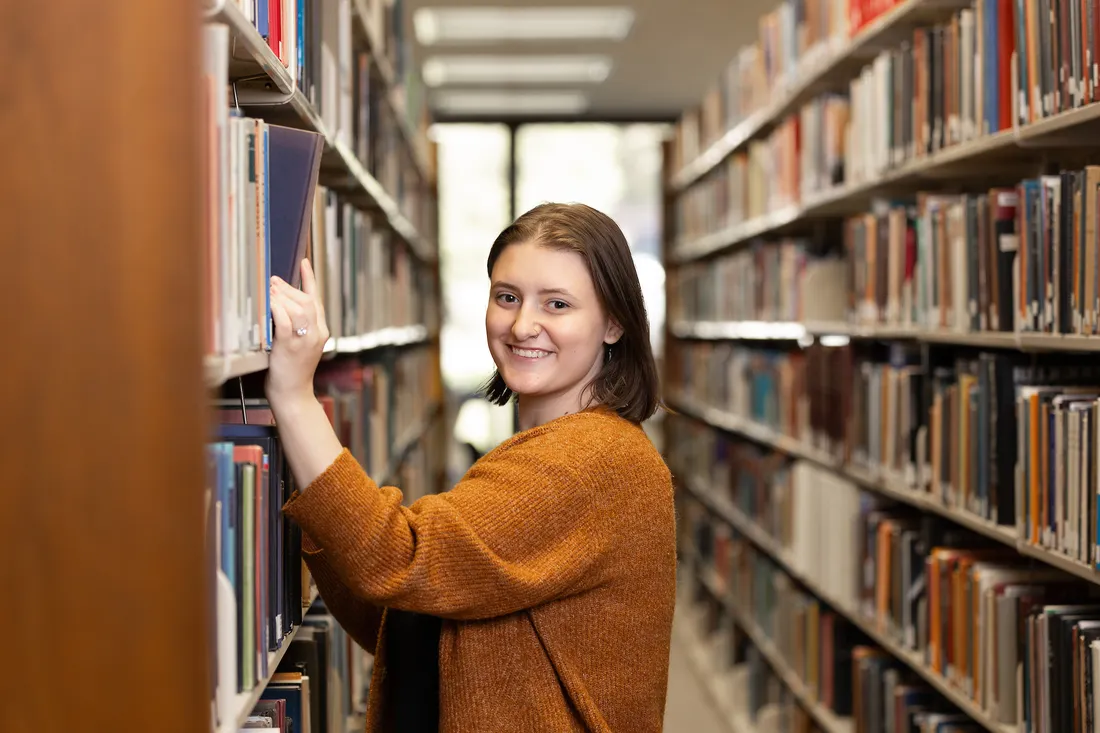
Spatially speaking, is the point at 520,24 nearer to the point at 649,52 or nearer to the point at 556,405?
the point at 649,52

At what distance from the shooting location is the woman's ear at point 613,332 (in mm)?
1629

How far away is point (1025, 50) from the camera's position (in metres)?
2.12

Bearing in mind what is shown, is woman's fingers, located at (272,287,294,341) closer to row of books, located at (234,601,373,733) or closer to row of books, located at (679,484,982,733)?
row of books, located at (234,601,373,733)

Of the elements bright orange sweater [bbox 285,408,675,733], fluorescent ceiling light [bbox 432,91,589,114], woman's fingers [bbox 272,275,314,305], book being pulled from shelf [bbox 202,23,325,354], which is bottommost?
bright orange sweater [bbox 285,408,675,733]

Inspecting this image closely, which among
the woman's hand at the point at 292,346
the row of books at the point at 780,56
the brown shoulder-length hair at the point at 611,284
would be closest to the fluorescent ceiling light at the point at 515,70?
the row of books at the point at 780,56

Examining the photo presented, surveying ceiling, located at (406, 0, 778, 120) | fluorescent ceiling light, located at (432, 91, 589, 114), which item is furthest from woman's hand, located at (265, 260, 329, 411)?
fluorescent ceiling light, located at (432, 91, 589, 114)

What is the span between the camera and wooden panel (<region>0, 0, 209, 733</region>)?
89cm

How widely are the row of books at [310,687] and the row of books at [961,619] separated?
124 cm

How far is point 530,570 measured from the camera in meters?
1.31

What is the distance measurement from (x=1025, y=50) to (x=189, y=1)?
172 centimetres

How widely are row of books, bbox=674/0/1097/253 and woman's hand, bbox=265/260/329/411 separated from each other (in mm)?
1308

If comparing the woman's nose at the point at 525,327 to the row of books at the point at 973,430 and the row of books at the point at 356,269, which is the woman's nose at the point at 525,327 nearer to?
the row of books at the point at 356,269

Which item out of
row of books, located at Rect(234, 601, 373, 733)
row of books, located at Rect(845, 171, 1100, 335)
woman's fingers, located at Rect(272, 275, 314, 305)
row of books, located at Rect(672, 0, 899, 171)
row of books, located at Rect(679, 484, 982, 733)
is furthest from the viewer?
row of books, located at Rect(672, 0, 899, 171)

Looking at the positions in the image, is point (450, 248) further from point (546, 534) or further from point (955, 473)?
point (546, 534)
